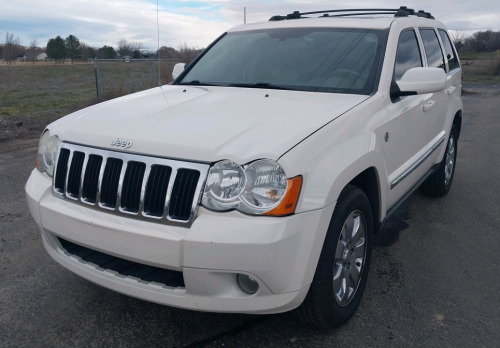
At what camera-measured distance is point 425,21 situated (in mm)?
4934

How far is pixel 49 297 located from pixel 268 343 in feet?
4.98

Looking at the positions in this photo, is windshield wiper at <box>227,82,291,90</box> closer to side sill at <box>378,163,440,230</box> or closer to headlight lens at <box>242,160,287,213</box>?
side sill at <box>378,163,440,230</box>

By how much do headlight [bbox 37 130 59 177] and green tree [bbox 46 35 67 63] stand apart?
54.7m

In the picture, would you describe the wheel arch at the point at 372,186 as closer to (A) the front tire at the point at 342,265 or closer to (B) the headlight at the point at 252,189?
(A) the front tire at the point at 342,265

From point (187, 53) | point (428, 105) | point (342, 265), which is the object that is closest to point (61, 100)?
point (187, 53)

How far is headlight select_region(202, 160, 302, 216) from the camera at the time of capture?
2.42 m

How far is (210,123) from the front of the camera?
285 cm

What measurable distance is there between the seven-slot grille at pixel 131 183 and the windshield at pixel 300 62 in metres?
1.44

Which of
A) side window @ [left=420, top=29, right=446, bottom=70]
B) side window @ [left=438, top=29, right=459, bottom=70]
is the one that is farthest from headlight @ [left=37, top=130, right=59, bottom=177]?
side window @ [left=438, top=29, right=459, bottom=70]

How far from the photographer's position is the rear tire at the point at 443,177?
5.45 metres

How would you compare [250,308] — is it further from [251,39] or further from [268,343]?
[251,39]

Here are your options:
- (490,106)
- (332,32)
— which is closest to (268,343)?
(332,32)

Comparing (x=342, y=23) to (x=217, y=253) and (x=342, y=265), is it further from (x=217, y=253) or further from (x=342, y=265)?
(x=217, y=253)

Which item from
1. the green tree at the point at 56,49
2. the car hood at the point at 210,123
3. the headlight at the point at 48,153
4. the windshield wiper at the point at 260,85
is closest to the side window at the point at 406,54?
the car hood at the point at 210,123
